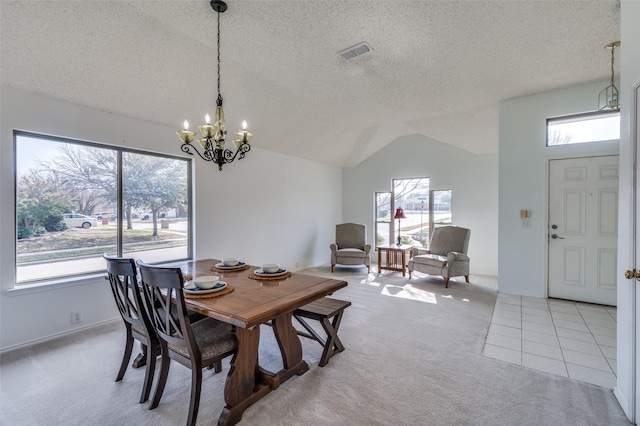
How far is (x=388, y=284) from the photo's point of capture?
4.99m

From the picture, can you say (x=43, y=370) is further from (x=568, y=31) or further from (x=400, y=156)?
(x=400, y=156)

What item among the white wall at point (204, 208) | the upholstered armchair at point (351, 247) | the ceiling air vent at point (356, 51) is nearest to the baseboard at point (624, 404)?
the ceiling air vent at point (356, 51)

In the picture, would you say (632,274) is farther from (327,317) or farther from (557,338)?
(327,317)

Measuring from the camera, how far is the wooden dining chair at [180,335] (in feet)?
5.44

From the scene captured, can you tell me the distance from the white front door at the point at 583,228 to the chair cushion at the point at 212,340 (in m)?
Answer: 4.39

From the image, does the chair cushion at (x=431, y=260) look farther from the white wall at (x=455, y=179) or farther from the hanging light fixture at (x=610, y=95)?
the hanging light fixture at (x=610, y=95)

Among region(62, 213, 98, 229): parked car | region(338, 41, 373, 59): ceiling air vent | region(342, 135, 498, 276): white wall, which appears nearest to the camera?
region(338, 41, 373, 59): ceiling air vent

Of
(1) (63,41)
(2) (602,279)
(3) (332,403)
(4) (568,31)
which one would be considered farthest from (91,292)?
(2) (602,279)

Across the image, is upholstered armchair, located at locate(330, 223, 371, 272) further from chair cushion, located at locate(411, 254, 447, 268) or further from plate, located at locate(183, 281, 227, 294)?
plate, located at locate(183, 281, 227, 294)

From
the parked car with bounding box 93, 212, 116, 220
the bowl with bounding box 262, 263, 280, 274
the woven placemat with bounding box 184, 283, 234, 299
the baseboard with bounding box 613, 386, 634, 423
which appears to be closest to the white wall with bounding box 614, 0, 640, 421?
the baseboard with bounding box 613, 386, 634, 423

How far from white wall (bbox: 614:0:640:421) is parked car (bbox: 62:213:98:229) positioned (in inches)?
189

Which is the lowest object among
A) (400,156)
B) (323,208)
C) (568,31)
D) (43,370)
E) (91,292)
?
(43,370)

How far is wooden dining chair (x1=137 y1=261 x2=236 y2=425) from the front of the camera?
166 centimetres

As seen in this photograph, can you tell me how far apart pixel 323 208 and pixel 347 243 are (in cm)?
108
